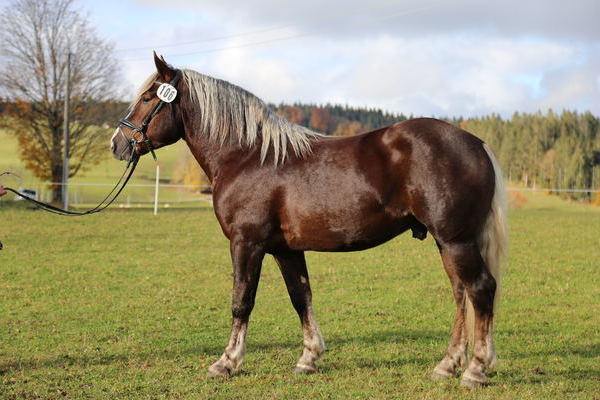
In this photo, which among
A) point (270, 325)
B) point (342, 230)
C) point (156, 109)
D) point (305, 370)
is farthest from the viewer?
point (270, 325)

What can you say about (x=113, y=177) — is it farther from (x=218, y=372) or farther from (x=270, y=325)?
(x=218, y=372)

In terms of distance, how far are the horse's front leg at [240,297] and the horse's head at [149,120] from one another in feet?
3.80

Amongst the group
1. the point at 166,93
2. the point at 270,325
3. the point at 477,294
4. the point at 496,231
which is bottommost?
the point at 270,325

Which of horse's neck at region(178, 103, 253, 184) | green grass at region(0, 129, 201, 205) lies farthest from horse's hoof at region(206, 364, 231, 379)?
green grass at region(0, 129, 201, 205)

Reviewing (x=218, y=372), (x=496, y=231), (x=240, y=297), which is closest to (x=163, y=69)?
(x=240, y=297)

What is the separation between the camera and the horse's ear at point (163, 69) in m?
4.95

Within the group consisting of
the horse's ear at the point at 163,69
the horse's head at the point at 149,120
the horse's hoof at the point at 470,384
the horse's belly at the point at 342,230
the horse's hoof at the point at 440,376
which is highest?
the horse's ear at the point at 163,69

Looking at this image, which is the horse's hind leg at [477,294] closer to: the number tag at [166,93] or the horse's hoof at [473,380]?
the horse's hoof at [473,380]

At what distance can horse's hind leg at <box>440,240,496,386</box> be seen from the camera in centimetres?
452

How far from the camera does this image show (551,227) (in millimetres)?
19484

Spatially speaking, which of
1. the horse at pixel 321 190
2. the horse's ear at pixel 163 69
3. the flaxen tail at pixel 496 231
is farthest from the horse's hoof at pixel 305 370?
the horse's ear at pixel 163 69

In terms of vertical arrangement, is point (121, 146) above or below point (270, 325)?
above

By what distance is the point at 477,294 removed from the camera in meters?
4.55

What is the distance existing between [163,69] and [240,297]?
77.6 inches
